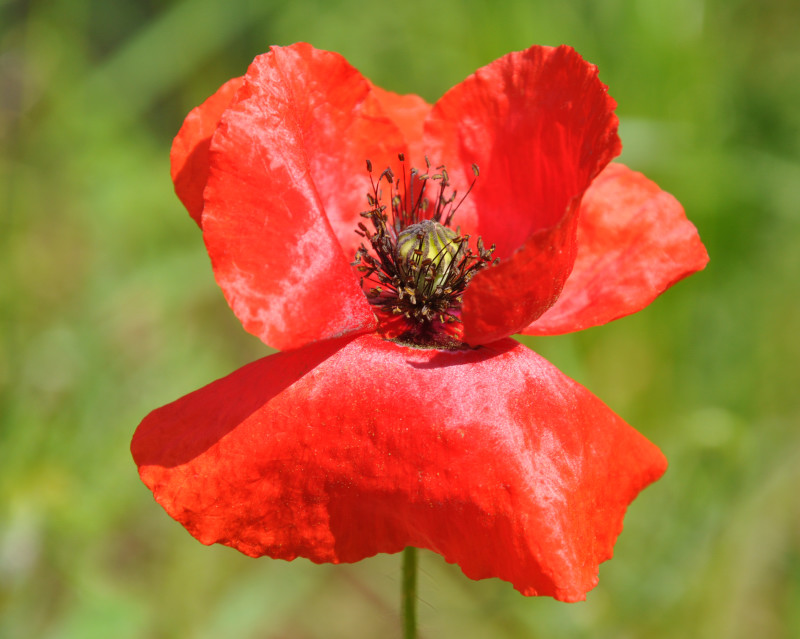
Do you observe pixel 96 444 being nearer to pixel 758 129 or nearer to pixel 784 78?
pixel 758 129

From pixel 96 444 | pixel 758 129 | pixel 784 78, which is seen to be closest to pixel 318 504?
pixel 96 444

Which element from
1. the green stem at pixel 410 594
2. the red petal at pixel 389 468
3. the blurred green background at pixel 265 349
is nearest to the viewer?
the red petal at pixel 389 468

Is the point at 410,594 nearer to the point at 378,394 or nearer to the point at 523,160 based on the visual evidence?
the point at 378,394

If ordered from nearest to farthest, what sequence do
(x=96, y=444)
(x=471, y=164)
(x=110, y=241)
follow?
(x=471, y=164) → (x=96, y=444) → (x=110, y=241)

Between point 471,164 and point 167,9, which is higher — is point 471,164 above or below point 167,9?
below

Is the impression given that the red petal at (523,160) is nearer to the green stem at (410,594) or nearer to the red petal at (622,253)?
the red petal at (622,253)

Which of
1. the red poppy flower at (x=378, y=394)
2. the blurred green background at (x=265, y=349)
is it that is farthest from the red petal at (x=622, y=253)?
the blurred green background at (x=265, y=349)

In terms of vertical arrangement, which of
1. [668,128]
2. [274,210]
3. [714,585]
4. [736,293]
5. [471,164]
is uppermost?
[274,210]

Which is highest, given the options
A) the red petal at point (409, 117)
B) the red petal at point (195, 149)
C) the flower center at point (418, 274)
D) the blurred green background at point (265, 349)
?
the red petal at point (195, 149)
